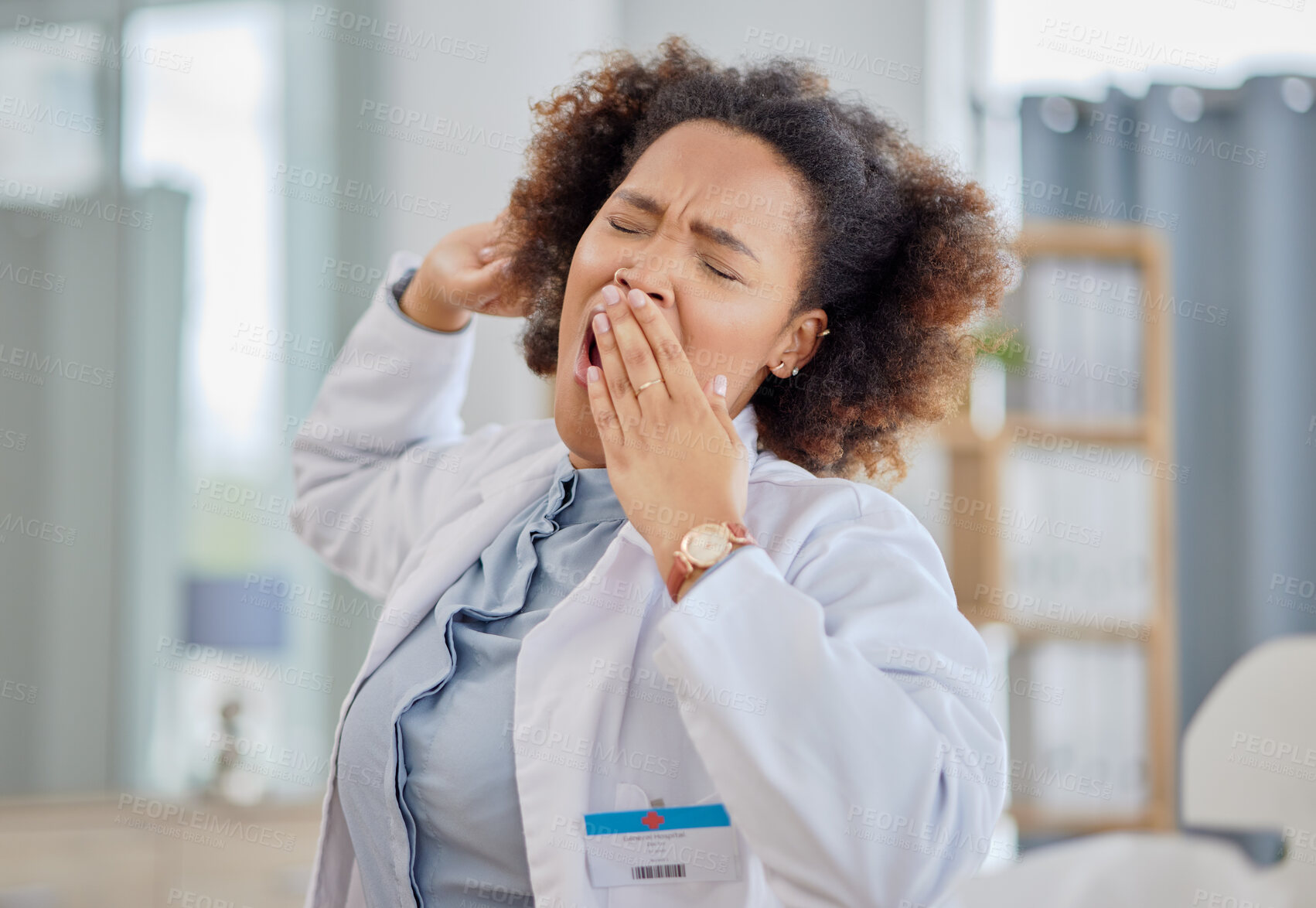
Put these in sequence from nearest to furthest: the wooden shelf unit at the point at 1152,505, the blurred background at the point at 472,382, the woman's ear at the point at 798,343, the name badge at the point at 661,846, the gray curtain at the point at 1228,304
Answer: the name badge at the point at 661,846
the woman's ear at the point at 798,343
the blurred background at the point at 472,382
the wooden shelf unit at the point at 1152,505
the gray curtain at the point at 1228,304

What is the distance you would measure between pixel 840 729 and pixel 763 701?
0.07 metres

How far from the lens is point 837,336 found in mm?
1207

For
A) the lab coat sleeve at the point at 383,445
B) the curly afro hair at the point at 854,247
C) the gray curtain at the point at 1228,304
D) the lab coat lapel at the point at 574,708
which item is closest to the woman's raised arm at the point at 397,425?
the lab coat sleeve at the point at 383,445

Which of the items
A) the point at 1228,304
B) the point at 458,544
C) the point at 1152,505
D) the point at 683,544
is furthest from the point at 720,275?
the point at 1228,304

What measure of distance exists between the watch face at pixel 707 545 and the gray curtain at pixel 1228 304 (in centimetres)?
236

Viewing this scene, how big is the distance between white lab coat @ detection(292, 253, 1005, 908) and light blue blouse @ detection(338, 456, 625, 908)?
23mm

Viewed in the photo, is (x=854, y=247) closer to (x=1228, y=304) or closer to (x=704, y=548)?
(x=704, y=548)

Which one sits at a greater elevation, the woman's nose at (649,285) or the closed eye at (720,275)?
the closed eye at (720,275)

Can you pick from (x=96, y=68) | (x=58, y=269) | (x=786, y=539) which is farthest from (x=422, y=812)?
(x=96, y=68)

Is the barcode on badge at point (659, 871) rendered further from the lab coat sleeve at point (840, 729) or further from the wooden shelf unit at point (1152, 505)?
the wooden shelf unit at point (1152, 505)

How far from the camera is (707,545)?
87 centimetres

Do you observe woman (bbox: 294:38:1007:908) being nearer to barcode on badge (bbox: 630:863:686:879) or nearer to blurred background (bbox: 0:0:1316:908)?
barcode on badge (bbox: 630:863:686:879)

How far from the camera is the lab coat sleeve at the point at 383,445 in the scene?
139 cm

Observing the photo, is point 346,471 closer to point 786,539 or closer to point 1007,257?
point 786,539
